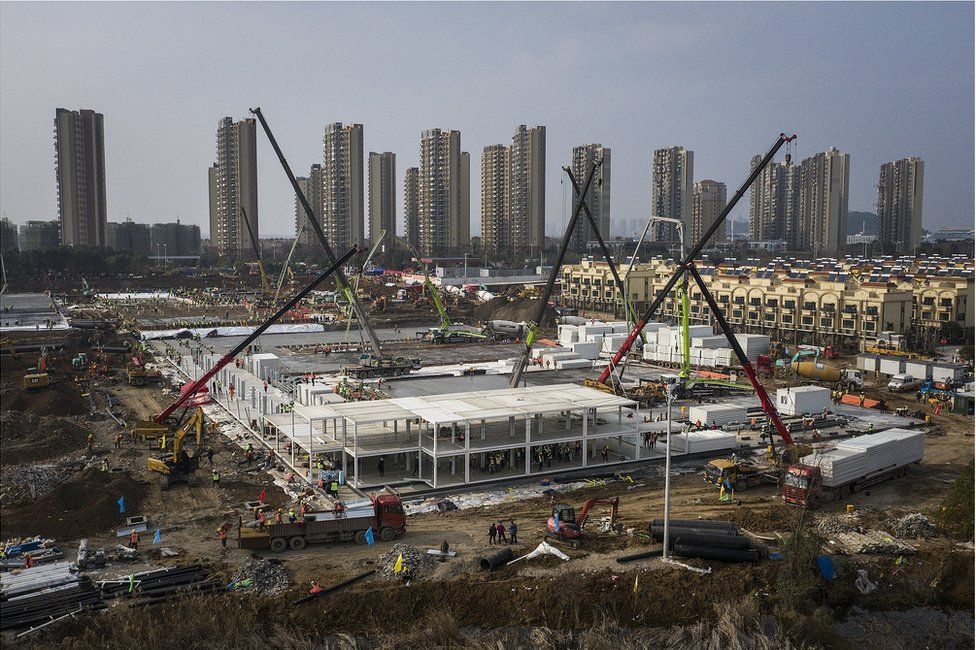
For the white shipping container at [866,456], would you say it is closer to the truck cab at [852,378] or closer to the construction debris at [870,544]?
the construction debris at [870,544]

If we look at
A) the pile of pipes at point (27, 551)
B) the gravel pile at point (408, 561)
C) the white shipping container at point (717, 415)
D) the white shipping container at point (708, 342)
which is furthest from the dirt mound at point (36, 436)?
the white shipping container at point (708, 342)

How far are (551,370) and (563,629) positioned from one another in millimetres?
20716

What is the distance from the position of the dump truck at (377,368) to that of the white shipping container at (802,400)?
1294cm

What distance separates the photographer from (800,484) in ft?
49.1

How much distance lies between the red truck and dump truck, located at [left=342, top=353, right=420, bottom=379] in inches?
642

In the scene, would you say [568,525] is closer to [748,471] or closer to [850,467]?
[748,471]

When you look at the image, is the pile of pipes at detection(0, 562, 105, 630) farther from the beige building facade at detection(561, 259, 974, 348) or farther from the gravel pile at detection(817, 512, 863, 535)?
the beige building facade at detection(561, 259, 974, 348)

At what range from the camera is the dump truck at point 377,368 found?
29.7 meters

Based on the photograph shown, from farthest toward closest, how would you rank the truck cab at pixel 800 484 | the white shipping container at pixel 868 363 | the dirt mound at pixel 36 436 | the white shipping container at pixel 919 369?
the white shipping container at pixel 868 363 → the white shipping container at pixel 919 369 → the dirt mound at pixel 36 436 → the truck cab at pixel 800 484

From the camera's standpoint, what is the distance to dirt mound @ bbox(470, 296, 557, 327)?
4816cm

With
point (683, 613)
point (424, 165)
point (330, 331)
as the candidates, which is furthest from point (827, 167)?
point (683, 613)

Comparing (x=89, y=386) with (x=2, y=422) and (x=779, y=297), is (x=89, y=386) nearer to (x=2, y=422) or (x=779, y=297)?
(x=2, y=422)

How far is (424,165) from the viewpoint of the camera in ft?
315

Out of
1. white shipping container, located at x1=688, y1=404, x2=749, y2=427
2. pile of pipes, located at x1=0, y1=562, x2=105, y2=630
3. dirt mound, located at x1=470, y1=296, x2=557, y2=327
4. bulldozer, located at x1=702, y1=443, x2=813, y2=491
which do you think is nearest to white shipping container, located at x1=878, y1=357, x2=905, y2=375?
white shipping container, located at x1=688, y1=404, x2=749, y2=427
